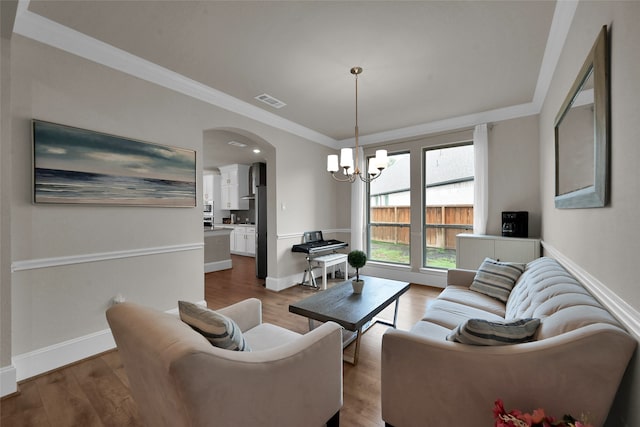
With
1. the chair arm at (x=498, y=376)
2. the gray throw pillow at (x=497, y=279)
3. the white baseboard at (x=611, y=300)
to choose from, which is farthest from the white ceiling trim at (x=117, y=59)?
the white baseboard at (x=611, y=300)

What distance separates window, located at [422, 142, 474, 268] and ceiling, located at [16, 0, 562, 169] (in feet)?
A: 3.46

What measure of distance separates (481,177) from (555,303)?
308cm

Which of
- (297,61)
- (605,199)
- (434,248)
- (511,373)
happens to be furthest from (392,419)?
(434,248)

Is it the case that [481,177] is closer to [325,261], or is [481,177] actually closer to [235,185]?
[325,261]

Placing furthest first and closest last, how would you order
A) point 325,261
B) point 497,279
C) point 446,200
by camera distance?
point 446,200 < point 325,261 < point 497,279

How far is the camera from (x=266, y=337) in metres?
1.76

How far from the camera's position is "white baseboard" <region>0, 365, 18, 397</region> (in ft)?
6.01

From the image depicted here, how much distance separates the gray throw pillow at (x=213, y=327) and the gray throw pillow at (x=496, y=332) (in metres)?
1.09

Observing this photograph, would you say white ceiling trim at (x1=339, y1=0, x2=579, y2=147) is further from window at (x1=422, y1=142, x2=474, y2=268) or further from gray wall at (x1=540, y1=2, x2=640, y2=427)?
gray wall at (x1=540, y1=2, x2=640, y2=427)

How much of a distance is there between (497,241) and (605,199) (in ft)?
8.59

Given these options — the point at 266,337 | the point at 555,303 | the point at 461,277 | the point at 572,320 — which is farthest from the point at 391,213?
the point at 572,320

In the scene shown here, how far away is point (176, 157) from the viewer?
2969 mm

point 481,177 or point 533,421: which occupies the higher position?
point 481,177

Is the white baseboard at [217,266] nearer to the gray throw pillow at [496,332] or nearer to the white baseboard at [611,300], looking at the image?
the gray throw pillow at [496,332]
